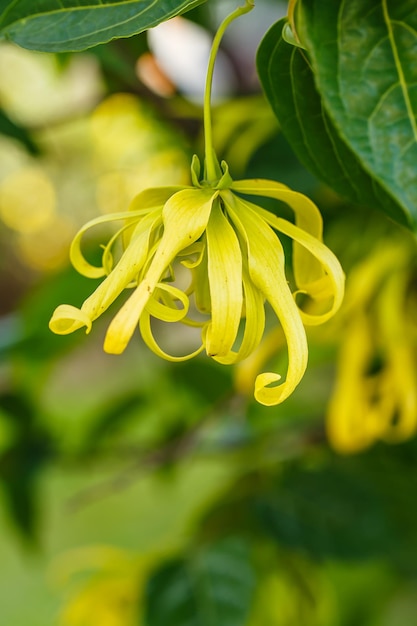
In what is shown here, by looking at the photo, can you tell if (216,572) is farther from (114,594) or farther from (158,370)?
(158,370)

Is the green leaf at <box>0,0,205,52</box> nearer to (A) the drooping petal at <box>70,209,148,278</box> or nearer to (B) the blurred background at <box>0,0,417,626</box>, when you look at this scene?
(A) the drooping petal at <box>70,209,148,278</box>

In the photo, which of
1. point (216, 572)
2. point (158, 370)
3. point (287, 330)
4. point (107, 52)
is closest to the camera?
point (287, 330)

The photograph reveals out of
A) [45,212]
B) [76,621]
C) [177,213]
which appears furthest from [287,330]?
[45,212]

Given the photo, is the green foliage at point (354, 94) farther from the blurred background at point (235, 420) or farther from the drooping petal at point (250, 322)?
the blurred background at point (235, 420)

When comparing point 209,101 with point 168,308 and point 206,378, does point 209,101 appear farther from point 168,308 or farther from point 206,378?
point 206,378

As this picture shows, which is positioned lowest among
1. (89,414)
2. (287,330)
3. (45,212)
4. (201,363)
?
(45,212)

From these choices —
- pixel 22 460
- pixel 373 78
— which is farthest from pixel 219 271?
pixel 22 460
